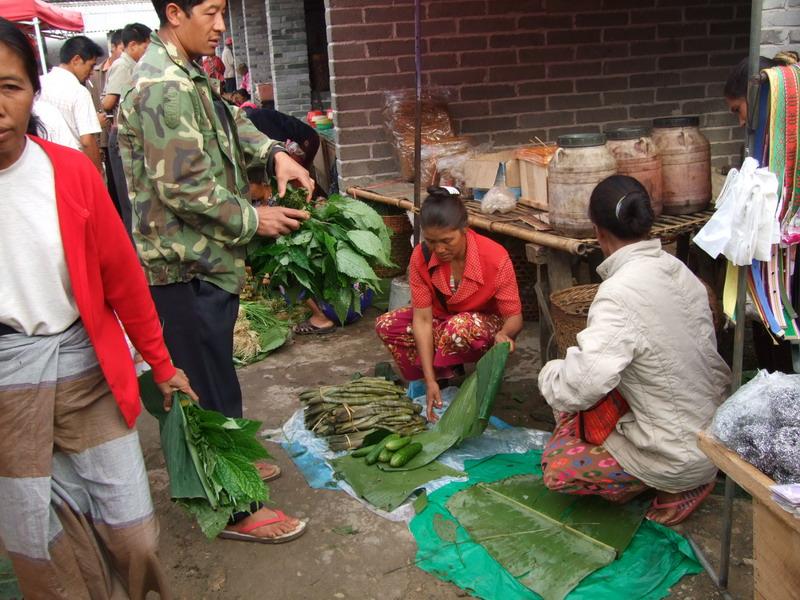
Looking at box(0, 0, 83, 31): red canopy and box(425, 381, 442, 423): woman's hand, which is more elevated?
box(0, 0, 83, 31): red canopy

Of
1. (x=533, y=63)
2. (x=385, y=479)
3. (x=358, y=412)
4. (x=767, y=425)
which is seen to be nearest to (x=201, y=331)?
(x=385, y=479)

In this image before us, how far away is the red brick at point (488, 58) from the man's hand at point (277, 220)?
3.75 m

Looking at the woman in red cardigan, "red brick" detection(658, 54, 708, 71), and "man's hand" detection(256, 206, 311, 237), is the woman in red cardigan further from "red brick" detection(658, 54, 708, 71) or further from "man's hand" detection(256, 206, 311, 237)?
"red brick" detection(658, 54, 708, 71)

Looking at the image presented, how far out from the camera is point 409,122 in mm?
6000

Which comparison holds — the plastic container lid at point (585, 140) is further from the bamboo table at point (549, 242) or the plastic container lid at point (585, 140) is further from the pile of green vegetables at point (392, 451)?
the pile of green vegetables at point (392, 451)

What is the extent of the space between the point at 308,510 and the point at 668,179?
2.33m

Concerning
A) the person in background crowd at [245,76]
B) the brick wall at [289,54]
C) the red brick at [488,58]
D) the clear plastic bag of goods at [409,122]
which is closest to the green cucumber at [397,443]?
the clear plastic bag of goods at [409,122]

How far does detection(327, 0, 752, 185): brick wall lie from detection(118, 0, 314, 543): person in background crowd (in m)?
3.23

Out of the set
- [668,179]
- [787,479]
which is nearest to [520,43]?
[668,179]

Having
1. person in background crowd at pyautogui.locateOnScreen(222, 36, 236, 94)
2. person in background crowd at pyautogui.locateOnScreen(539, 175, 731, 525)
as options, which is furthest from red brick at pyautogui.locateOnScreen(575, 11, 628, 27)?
person in background crowd at pyautogui.locateOnScreen(222, 36, 236, 94)

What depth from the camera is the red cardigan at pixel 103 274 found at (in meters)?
1.96

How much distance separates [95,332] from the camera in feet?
6.66

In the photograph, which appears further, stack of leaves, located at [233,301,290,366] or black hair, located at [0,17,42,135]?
stack of leaves, located at [233,301,290,366]

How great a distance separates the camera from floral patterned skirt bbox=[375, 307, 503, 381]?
3.85 m
